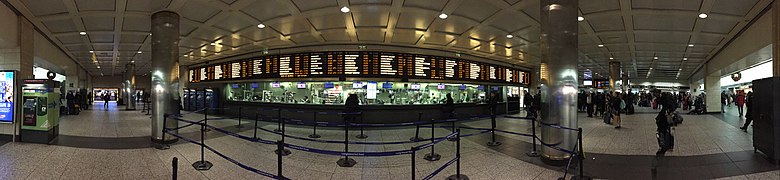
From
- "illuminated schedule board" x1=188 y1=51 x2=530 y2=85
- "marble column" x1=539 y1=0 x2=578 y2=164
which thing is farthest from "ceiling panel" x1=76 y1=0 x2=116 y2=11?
"marble column" x1=539 y1=0 x2=578 y2=164

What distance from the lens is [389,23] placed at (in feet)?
28.6

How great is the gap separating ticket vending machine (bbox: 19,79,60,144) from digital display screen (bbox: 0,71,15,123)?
1.19 feet

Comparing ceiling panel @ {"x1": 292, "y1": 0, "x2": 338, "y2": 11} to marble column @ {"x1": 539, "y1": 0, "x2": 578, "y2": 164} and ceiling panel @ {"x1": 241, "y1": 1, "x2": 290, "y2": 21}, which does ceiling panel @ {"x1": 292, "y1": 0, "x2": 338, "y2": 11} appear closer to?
ceiling panel @ {"x1": 241, "y1": 1, "x2": 290, "y2": 21}

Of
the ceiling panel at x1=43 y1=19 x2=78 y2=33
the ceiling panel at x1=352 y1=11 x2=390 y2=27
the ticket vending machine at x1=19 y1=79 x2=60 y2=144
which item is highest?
the ceiling panel at x1=352 y1=11 x2=390 y2=27

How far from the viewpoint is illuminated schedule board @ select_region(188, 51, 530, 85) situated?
38.0 feet

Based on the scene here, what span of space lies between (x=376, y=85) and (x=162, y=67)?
661 centimetres


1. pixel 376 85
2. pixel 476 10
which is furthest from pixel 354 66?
pixel 476 10

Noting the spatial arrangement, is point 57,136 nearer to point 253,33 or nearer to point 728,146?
point 253,33

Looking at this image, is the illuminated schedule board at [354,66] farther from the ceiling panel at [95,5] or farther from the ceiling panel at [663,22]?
the ceiling panel at [663,22]

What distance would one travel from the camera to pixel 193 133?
9070 millimetres

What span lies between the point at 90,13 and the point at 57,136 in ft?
11.1

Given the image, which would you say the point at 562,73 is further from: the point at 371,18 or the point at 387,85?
the point at 387,85

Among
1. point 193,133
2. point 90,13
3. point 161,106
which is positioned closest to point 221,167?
point 161,106

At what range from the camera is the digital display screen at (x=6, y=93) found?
308 inches
